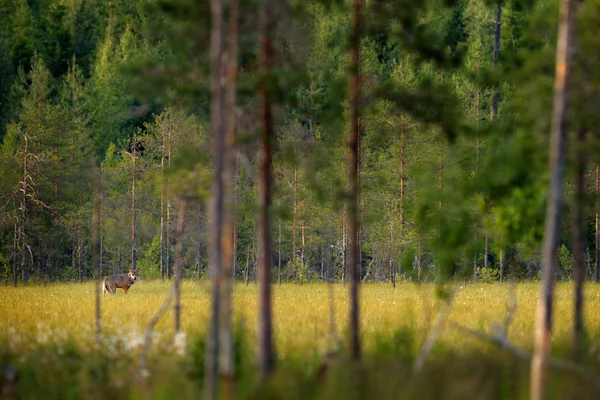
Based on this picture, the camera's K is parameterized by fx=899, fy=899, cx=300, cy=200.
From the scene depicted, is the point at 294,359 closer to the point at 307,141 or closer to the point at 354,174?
the point at 354,174

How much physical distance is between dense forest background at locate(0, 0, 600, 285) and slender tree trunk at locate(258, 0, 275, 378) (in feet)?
0.57

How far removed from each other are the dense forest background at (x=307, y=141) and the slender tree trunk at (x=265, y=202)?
173mm

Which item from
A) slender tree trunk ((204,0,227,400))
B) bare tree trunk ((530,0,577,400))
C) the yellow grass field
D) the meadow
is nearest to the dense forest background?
the yellow grass field

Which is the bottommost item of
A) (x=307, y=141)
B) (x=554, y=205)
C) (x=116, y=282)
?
(x=116, y=282)

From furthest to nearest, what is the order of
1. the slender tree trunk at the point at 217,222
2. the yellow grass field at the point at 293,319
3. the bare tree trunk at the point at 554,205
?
the yellow grass field at the point at 293,319 → the bare tree trunk at the point at 554,205 → the slender tree trunk at the point at 217,222

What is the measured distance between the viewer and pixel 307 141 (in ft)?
43.4

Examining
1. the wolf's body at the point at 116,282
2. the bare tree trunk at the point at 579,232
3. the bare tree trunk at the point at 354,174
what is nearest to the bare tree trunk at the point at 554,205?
the bare tree trunk at the point at 579,232

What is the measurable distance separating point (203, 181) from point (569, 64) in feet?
20.3

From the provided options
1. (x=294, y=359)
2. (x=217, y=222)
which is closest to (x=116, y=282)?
(x=294, y=359)

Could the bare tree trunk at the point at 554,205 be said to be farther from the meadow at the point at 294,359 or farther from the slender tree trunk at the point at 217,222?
the slender tree trunk at the point at 217,222

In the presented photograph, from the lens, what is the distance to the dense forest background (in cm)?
1279

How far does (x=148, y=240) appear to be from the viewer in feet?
185

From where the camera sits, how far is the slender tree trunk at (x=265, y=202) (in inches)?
462

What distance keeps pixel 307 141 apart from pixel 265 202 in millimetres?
1533
